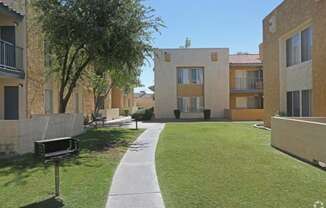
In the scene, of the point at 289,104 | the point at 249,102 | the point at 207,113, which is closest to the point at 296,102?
the point at 289,104

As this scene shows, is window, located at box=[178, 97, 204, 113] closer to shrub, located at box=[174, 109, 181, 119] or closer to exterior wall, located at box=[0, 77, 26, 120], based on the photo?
shrub, located at box=[174, 109, 181, 119]

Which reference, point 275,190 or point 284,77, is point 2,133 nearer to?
point 275,190

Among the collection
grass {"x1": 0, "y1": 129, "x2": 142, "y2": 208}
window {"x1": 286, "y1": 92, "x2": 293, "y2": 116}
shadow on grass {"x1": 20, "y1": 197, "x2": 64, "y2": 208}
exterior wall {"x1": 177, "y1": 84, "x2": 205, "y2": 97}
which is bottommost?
shadow on grass {"x1": 20, "y1": 197, "x2": 64, "y2": 208}

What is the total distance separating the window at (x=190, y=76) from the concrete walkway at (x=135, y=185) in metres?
34.5

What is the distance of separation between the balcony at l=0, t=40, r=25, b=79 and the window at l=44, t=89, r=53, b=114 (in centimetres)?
466

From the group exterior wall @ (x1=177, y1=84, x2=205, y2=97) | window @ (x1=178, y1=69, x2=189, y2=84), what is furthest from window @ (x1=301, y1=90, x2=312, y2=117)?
window @ (x1=178, y1=69, x2=189, y2=84)

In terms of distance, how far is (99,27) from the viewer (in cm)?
2069

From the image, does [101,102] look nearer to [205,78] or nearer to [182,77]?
[182,77]

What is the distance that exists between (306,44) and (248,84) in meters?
27.4

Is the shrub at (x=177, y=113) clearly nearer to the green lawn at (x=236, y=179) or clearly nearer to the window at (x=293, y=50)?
the window at (x=293, y=50)

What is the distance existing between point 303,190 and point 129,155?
7.20 m

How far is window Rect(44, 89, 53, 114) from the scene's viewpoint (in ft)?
87.4

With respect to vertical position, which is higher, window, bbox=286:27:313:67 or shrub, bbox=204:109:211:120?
window, bbox=286:27:313:67

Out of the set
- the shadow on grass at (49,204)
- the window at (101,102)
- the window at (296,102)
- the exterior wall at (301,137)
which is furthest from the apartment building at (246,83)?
the shadow on grass at (49,204)
